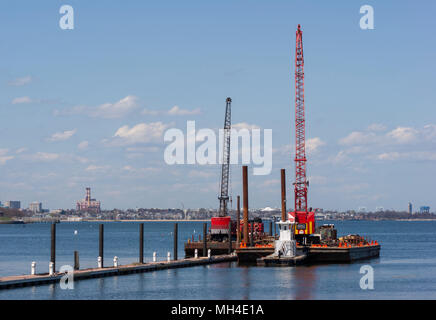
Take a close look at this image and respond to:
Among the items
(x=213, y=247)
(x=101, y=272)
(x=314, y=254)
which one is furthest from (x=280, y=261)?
(x=213, y=247)

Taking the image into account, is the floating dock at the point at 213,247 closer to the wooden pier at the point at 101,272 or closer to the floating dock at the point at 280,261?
the wooden pier at the point at 101,272

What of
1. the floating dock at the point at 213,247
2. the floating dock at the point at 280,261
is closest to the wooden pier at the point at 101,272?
the floating dock at the point at 280,261

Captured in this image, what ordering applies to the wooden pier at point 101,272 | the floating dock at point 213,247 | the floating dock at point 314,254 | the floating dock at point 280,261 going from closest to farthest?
the wooden pier at point 101,272 < the floating dock at point 280,261 < the floating dock at point 314,254 < the floating dock at point 213,247

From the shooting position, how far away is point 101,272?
240ft

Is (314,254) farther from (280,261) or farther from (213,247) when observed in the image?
(213,247)

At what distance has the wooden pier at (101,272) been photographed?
6362 centimetres

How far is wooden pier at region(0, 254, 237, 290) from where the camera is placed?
63625mm

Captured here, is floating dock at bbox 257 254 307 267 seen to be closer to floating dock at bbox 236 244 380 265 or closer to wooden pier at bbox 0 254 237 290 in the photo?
floating dock at bbox 236 244 380 265

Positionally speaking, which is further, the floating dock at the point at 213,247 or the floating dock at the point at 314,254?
the floating dock at the point at 213,247
